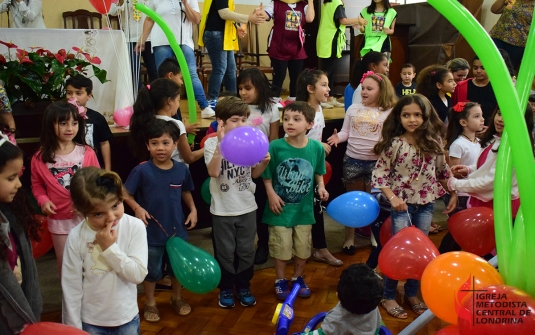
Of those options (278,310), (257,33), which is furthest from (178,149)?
(257,33)

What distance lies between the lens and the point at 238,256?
2.39m

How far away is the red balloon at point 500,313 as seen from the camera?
1121 millimetres

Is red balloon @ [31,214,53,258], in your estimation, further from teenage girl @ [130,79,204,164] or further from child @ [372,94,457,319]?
child @ [372,94,457,319]

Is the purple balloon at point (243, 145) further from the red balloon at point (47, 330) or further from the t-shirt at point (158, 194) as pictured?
the red balloon at point (47, 330)

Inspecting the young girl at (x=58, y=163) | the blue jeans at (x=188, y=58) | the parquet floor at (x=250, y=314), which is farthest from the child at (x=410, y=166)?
the blue jeans at (x=188, y=58)

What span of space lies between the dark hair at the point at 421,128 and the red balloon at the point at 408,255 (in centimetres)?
51

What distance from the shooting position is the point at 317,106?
110 inches

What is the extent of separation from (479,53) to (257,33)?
19.1 ft

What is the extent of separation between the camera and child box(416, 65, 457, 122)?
10.8 ft

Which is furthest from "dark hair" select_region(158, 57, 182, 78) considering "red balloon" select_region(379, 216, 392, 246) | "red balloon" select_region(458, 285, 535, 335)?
"red balloon" select_region(458, 285, 535, 335)

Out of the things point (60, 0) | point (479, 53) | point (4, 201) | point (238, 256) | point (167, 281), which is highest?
point (60, 0)

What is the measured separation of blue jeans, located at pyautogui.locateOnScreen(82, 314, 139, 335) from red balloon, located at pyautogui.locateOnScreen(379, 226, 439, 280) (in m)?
0.89

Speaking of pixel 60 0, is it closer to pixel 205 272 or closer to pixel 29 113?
pixel 29 113

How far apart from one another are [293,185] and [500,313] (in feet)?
4.23
